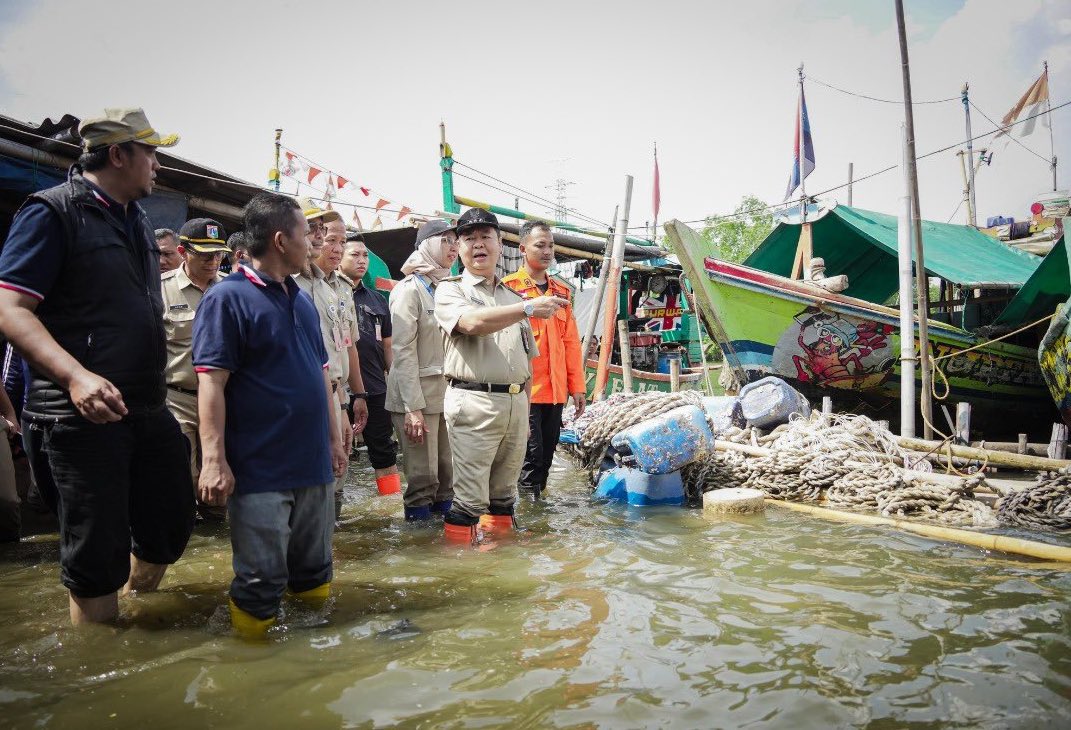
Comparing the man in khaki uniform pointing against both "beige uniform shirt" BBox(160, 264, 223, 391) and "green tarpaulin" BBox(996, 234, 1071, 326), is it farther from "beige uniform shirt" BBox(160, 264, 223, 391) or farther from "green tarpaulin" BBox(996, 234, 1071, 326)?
"green tarpaulin" BBox(996, 234, 1071, 326)

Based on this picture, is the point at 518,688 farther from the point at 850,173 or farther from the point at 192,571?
the point at 850,173

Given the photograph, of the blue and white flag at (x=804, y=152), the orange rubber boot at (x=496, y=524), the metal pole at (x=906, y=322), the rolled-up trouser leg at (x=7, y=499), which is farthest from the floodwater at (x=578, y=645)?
the blue and white flag at (x=804, y=152)

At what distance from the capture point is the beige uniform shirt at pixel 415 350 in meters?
4.56

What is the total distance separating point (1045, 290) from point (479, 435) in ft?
29.8

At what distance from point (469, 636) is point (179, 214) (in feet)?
21.2

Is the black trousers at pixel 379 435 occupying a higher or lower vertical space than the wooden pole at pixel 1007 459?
higher

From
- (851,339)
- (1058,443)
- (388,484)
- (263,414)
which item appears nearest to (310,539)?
(263,414)

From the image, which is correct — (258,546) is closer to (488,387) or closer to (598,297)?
(488,387)

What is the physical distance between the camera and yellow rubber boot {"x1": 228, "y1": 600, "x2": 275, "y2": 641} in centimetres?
260

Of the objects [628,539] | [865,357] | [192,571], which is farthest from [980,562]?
[865,357]

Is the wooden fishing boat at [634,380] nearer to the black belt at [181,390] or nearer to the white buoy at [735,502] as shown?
the white buoy at [735,502]

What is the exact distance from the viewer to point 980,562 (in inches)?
146

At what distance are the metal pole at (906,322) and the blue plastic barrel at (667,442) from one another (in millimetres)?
2626

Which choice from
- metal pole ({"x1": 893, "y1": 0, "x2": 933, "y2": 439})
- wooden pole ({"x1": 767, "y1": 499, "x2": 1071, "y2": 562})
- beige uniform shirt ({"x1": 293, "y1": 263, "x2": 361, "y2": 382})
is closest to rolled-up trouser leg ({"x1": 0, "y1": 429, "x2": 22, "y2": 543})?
beige uniform shirt ({"x1": 293, "y1": 263, "x2": 361, "y2": 382})
